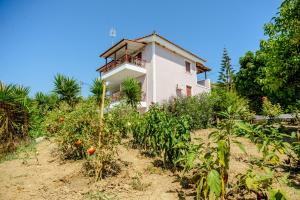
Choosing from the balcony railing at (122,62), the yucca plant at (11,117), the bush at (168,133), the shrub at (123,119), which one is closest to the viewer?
the bush at (168,133)

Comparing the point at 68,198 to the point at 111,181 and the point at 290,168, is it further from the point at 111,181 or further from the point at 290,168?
the point at 290,168

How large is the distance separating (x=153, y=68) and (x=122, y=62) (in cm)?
358

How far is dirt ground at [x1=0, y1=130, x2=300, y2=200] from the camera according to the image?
13.0ft

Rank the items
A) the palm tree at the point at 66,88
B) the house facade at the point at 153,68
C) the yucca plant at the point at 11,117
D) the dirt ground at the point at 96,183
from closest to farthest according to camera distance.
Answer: the dirt ground at the point at 96,183 < the yucca plant at the point at 11,117 < the palm tree at the point at 66,88 < the house facade at the point at 153,68

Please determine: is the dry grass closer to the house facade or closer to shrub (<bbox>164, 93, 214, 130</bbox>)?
shrub (<bbox>164, 93, 214, 130</bbox>)

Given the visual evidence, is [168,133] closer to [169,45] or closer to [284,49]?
[284,49]

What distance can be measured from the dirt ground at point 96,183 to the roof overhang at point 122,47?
51.2ft

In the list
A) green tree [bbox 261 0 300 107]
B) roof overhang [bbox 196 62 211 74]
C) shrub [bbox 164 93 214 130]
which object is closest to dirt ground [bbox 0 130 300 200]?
green tree [bbox 261 0 300 107]

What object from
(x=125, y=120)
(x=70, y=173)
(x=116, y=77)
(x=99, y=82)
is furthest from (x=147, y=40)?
(x=70, y=173)

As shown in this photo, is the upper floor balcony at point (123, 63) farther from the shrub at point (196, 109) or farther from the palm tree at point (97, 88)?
the shrub at point (196, 109)

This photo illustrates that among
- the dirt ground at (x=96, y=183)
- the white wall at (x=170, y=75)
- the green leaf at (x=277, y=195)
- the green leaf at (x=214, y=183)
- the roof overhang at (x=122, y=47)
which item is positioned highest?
the roof overhang at (x=122, y=47)

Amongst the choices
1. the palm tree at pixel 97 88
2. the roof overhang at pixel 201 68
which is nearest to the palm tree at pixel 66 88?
the palm tree at pixel 97 88

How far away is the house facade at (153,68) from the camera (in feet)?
66.9

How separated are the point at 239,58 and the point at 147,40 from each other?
1257 cm
